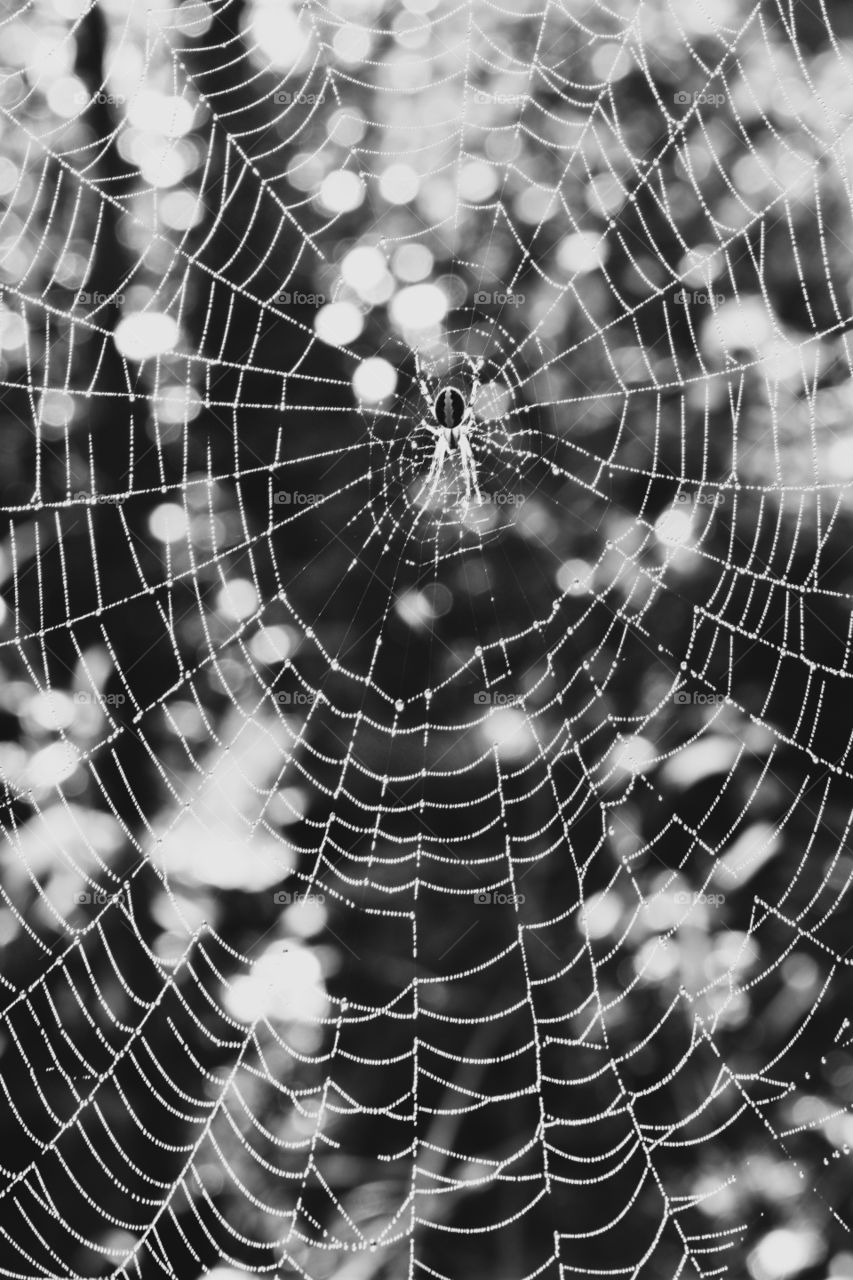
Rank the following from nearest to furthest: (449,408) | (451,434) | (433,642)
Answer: (449,408) → (451,434) → (433,642)

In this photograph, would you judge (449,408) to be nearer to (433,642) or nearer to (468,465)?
(468,465)

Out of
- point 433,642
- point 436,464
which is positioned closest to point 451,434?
point 436,464

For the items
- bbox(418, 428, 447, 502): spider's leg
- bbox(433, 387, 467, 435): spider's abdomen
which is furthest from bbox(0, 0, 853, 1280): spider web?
bbox(433, 387, 467, 435): spider's abdomen

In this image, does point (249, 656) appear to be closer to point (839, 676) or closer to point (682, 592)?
point (682, 592)

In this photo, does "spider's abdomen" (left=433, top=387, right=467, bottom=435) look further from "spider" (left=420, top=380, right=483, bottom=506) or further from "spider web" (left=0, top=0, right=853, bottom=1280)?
"spider web" (left=0, top=0, right=853, bottom=1280)

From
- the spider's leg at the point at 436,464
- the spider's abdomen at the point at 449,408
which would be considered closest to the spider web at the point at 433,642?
the spider's leg at the point at 436,464

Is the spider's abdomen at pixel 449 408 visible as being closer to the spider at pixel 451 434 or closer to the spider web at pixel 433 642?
the spider at pixel 451 434

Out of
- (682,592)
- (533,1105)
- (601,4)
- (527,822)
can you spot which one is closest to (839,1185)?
(533,1105)
